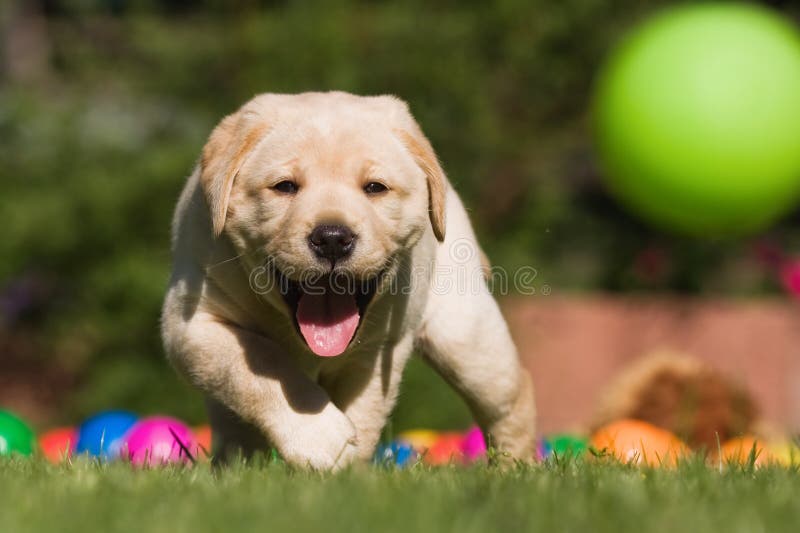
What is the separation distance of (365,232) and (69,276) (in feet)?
20.2

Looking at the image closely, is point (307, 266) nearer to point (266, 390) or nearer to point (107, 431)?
point (266, 390)

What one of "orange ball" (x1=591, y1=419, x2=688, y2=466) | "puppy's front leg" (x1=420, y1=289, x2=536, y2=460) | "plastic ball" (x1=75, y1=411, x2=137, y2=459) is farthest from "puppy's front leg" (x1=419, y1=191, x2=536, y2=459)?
"plastic ball" (x1=75, y1=411, x2=137, y2=459)

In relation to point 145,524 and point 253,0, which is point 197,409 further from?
point 145,524

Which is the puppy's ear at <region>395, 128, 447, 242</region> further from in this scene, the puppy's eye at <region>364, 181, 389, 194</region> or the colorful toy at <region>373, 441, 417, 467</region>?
the colorful toy at <region>373, 441, 417, 467</region>

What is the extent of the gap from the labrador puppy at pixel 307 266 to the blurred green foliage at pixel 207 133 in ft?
14.1

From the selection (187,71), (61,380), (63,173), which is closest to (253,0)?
(187,71)

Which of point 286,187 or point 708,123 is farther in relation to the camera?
point 708,123

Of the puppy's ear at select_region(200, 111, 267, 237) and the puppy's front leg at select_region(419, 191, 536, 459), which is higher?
the puppy's ear at select_region(200, 111, 267, 237)

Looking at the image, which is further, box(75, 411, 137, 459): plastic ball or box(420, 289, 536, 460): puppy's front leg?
box(75, 411, 137, 459): plastic ball

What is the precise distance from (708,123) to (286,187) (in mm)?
3491

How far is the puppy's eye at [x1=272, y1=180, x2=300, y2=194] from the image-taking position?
3836 millimetres

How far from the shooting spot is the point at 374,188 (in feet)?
12.8

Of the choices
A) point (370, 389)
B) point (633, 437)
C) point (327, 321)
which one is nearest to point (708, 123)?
point (633, 437)

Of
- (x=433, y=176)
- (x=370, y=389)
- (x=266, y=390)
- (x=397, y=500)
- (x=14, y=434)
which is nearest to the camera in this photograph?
(x=397, y=500)
